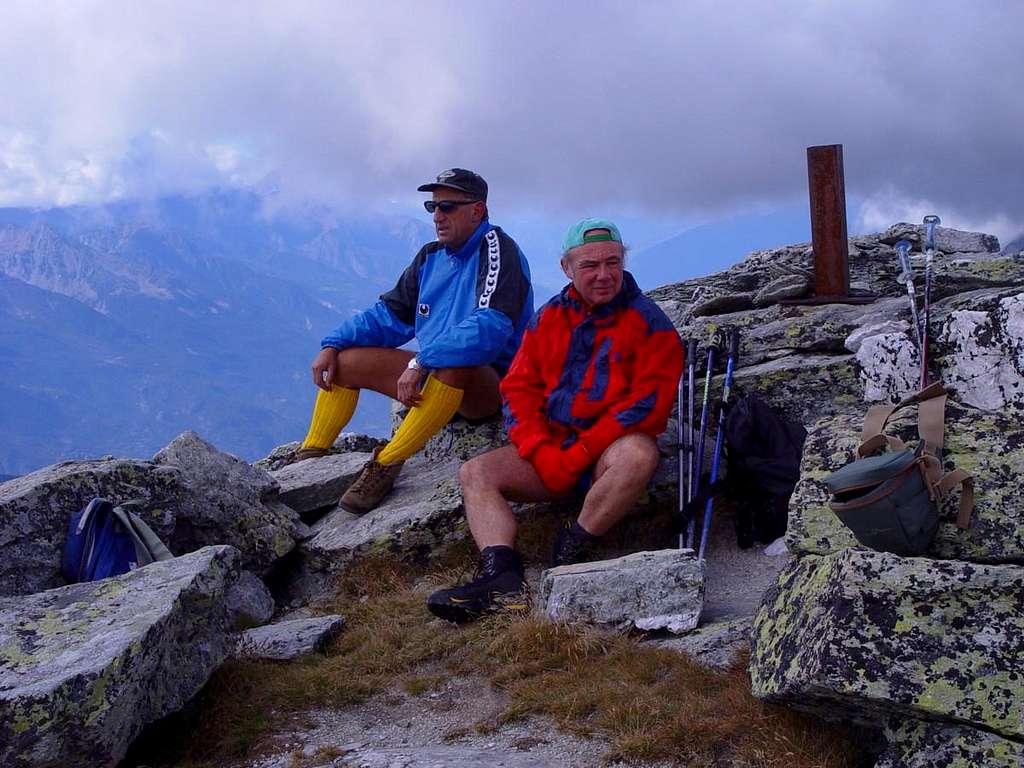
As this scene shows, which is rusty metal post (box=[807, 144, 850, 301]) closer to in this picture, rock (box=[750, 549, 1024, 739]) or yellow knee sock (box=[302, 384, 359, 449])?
yellow knee sock (box=[302, 384, 359, 449])

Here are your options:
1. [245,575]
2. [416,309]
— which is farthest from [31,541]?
[416,309]

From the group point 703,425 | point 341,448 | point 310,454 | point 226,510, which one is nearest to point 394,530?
point 226,510

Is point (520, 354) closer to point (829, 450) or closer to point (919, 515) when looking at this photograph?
point (829, 450)

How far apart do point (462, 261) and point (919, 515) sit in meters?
5.32

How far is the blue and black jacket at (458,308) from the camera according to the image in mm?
8219

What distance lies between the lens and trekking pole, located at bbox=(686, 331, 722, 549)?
299 inches

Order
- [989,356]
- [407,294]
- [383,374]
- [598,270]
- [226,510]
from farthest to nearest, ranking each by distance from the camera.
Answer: [407,294]
[383,374]
[226,510]
[598,270]
[989,356]

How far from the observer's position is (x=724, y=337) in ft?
30.6

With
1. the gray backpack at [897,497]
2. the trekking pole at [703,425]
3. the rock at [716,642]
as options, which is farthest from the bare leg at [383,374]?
the gray backpack at [897,497]

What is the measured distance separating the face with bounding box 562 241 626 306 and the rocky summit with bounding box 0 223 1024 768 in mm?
1681

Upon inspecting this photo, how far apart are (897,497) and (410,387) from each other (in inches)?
186

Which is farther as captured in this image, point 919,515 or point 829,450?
point 829,450

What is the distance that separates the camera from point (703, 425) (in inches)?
320

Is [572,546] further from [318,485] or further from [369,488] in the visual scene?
[318,485]
